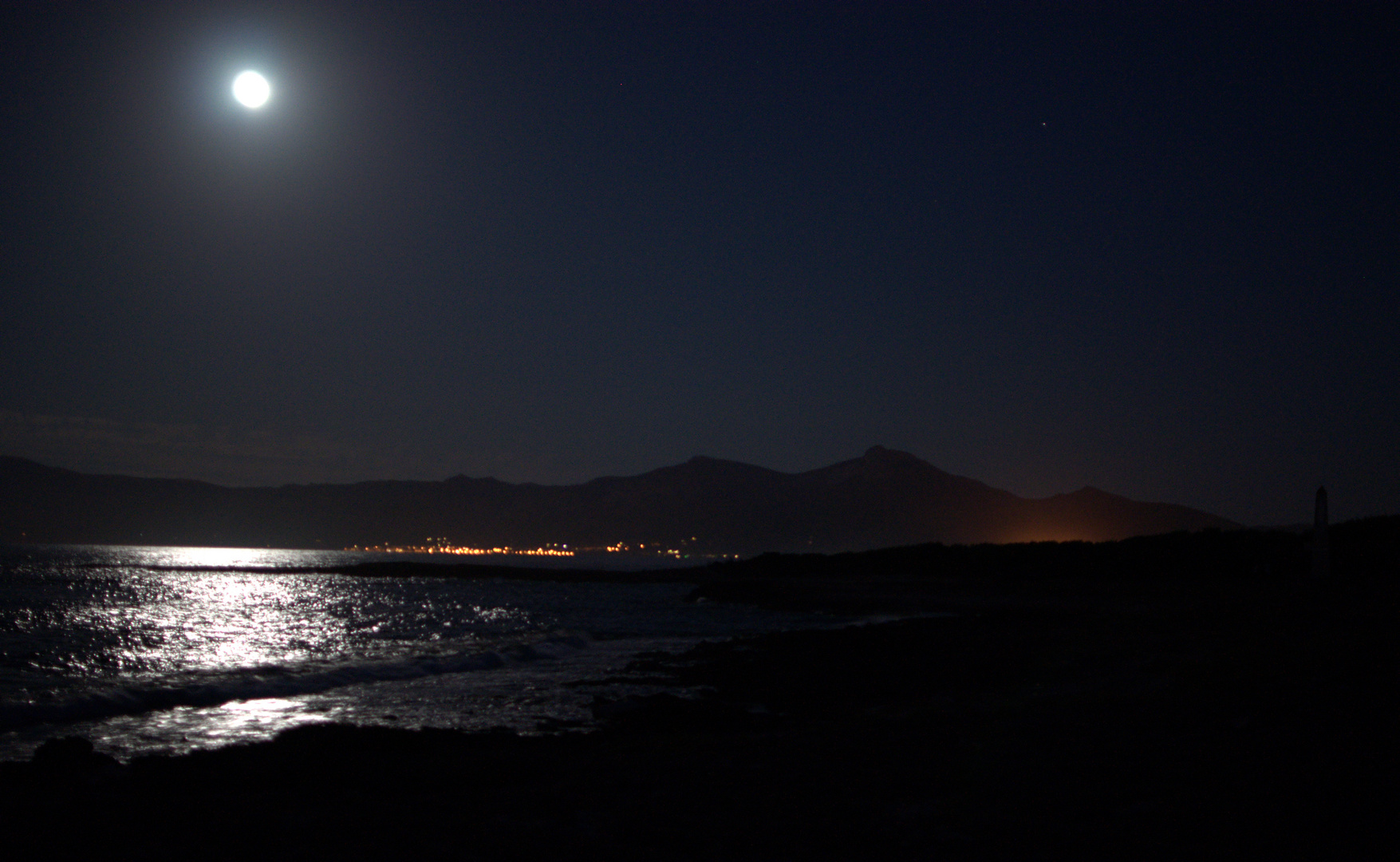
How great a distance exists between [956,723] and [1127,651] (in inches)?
261

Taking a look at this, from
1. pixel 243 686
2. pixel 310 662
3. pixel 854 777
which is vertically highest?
pixel 854 777

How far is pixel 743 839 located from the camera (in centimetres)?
675

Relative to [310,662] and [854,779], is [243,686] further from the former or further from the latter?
[854,779]

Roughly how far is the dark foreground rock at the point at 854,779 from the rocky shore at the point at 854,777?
0.11ft

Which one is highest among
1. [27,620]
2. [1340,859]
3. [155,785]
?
[1340,859]

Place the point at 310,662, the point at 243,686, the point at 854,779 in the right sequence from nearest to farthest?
the point at 854,779, the point at 243,686, the point at 310,662

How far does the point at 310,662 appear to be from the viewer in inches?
893

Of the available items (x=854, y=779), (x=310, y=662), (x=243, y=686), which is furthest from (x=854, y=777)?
(x=310, y=662)

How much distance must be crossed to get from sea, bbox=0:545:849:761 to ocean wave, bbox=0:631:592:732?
0.18ft

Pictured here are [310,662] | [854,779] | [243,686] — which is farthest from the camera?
[310,662]

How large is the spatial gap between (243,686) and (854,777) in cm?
1525

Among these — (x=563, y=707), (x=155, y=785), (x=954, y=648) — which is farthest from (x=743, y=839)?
(x=954, y=648)

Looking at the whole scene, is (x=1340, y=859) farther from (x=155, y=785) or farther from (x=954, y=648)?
(x=954, y=648)

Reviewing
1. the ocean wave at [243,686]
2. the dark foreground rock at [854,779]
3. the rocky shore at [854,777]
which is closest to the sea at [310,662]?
the ocean wave at [243,686]
